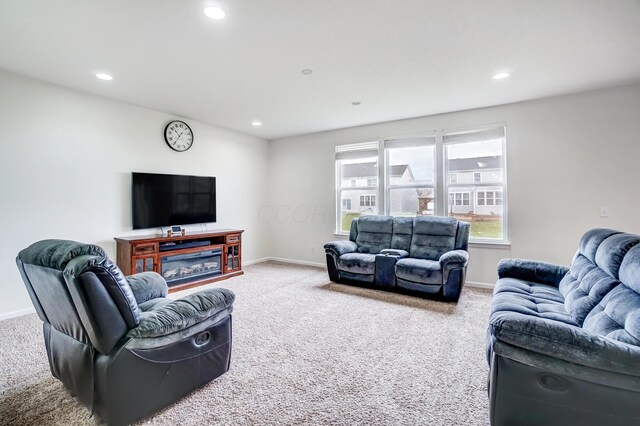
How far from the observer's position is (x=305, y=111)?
4.48m

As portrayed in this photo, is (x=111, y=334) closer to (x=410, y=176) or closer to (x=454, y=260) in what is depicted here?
(x=454, y=260)

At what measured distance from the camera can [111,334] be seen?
5.06 feet

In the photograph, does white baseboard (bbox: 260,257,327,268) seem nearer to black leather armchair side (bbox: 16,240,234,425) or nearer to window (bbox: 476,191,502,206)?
window (bbox: 476,191,502,206)

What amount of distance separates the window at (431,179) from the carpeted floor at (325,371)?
150 cm

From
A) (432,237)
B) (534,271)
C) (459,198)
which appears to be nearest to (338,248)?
(432,237)

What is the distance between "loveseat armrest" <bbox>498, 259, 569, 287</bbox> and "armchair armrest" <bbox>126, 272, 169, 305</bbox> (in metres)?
3.16

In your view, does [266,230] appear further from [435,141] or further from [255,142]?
[435,141]

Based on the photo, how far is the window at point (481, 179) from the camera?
14.2 feet

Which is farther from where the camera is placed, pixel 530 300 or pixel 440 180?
pixel 440 180

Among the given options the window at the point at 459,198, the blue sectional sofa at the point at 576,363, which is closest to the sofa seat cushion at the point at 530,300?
the blue sectional sofa at the point at 576,363

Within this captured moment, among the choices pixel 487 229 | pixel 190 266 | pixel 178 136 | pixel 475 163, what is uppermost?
pixel 178 136

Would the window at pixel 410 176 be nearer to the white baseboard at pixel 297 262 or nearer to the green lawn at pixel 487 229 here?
the green lawn at pixel 487 229

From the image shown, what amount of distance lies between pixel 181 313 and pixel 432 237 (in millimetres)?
3513

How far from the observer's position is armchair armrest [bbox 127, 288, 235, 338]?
1641 mm
